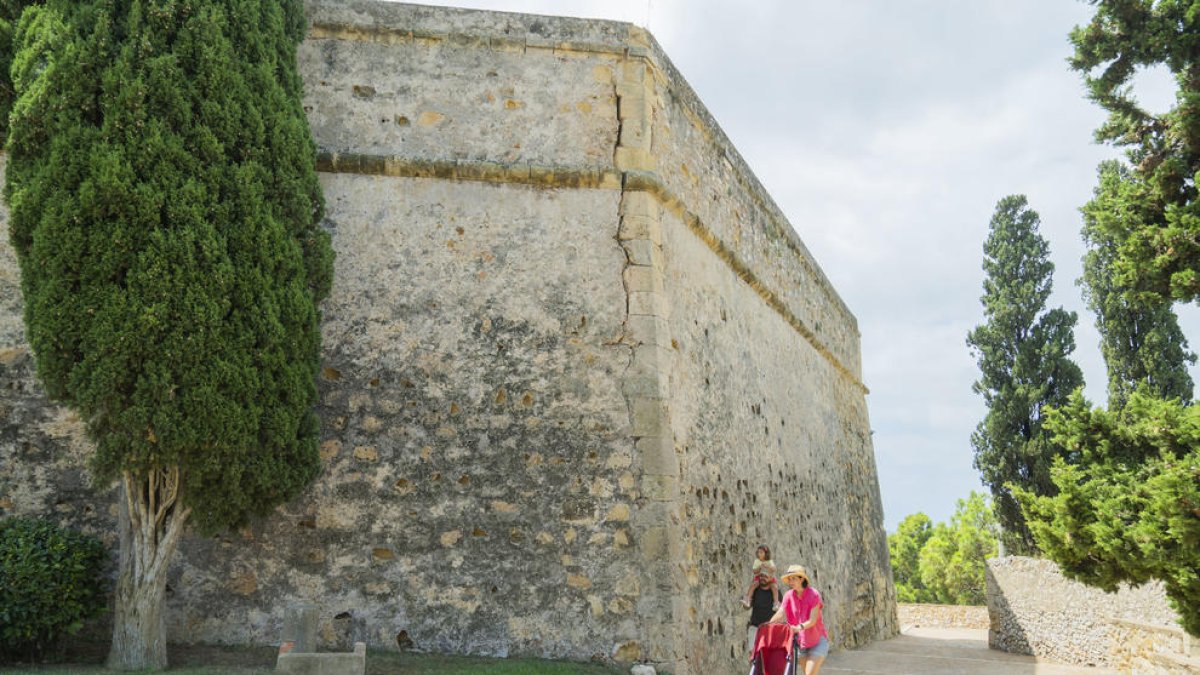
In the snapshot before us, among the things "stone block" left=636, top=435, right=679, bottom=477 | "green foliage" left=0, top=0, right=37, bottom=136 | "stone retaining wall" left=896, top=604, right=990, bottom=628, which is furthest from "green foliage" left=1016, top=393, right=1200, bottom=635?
"stone retaining wall" left=896, top=604, right=990, bottom=628

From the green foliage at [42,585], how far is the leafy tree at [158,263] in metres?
0.27

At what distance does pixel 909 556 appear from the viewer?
40.7 m

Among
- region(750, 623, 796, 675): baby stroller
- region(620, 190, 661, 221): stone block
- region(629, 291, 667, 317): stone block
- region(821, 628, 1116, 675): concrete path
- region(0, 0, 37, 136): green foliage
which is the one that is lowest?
region(821, 628, 1116, 675): concrete path

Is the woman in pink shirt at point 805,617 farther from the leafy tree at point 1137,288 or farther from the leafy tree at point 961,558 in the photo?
the leafy tree at point 961,558

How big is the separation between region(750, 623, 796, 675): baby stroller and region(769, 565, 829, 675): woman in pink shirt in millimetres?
97

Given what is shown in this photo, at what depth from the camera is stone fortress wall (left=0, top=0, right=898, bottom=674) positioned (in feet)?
20.6

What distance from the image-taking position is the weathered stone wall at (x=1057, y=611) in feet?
41.7

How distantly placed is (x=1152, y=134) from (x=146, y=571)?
7862mm

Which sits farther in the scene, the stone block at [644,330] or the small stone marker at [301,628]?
the stone block at [644,330]

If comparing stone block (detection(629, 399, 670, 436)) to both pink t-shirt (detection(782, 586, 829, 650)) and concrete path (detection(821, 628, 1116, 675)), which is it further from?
concrete path (detection(821, 628, 1116, 675))

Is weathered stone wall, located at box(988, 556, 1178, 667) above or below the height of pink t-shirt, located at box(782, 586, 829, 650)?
below

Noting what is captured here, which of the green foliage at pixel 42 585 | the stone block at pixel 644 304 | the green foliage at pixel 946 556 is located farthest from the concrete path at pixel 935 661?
the green foliage at pixel 946 556

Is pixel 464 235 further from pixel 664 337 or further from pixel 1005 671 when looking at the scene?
pixel 1005 671

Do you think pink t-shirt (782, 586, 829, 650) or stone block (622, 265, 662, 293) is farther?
stone block (622, 265, 662, 293)
